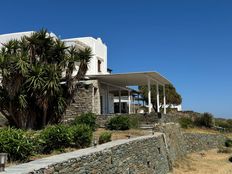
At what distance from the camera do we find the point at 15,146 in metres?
10.7

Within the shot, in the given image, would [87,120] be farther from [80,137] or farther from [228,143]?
[228,143]

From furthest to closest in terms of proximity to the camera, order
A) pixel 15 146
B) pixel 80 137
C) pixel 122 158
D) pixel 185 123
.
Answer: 1. pixel 185 123
2. pixel 80 137
3. pixel 122 158
4. pixel 15 146

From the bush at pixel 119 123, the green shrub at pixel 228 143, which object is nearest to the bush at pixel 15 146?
the bush at pixel 119 123

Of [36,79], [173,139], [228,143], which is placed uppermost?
[36,79]

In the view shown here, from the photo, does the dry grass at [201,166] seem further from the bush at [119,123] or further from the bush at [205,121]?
the bush at [205,121]

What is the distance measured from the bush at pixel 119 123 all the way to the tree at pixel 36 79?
2.90 m

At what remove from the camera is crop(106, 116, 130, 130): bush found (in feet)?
73.2

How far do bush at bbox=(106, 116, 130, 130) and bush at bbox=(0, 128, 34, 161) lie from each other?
37.5 feet

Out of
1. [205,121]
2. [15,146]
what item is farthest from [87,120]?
[205,121]

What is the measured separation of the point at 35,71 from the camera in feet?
A: 68.5

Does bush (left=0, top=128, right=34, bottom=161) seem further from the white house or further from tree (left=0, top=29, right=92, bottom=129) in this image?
the white house

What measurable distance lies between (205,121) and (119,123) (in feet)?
75.3

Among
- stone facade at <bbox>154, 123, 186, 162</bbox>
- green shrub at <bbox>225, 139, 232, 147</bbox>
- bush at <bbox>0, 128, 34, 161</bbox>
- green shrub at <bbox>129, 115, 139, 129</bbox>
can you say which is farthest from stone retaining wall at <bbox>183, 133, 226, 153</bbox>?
bush at <bbox>0, 128, 34, 161</bbox>

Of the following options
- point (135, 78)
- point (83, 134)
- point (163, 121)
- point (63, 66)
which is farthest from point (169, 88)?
point (83, 134)
